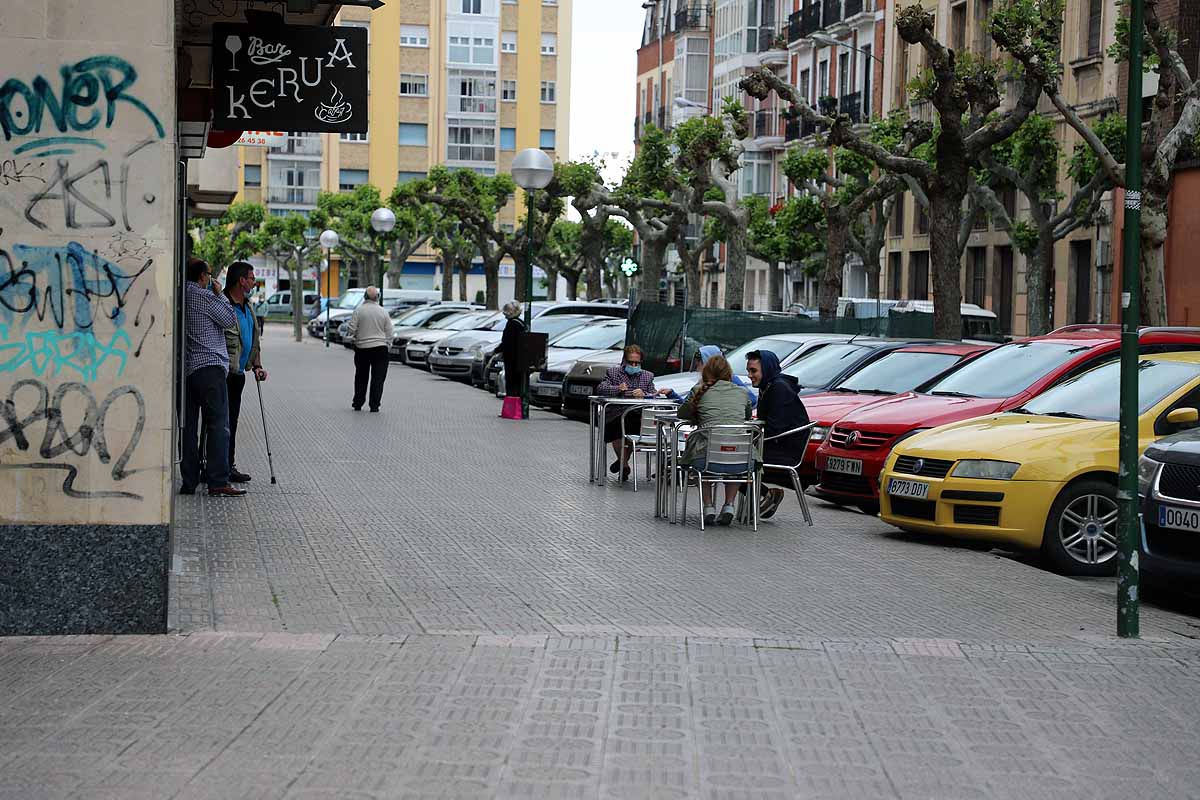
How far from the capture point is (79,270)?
27.1ft

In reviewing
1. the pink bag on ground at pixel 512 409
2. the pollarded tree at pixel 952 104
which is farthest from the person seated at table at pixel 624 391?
the pink bag on ground at pixel 512 409

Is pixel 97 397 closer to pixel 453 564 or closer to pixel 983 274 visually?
pixel 453 564

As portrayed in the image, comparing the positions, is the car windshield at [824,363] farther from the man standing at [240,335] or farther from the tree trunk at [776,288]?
the tree trunk at [776,288]

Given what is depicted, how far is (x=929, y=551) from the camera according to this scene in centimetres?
1266

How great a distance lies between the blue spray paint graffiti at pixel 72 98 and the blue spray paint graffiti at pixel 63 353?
0.93 m

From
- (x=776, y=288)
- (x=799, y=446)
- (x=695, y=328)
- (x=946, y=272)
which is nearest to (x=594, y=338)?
(x=695, y=328)

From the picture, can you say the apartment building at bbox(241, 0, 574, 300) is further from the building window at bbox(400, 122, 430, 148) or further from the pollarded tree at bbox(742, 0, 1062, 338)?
the pollarded tree at bbox(742, 0, 1062, 338)

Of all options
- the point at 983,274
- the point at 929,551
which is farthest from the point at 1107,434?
the point at 983,274

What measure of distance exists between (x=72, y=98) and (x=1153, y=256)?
17707 mm

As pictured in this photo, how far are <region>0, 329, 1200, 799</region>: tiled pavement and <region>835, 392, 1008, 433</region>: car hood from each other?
196 cm

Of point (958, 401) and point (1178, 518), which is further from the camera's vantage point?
point (958, 401)

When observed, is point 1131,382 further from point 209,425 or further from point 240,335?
point 240,335

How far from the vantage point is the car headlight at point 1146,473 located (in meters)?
11.0

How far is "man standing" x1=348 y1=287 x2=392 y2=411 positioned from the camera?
1027 inches
